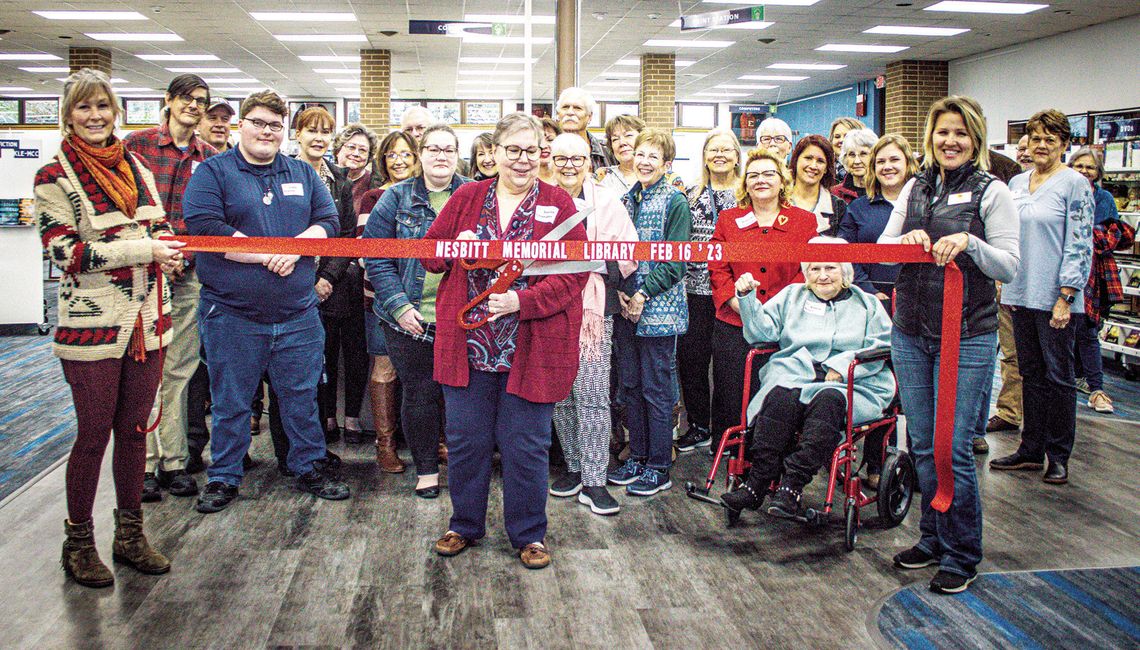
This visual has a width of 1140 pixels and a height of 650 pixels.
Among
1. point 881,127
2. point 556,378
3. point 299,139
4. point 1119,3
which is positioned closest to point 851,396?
point 556,378

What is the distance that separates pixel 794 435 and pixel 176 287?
8.59 feet

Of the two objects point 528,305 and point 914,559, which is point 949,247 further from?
point 528,305

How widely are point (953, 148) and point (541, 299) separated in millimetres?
1410

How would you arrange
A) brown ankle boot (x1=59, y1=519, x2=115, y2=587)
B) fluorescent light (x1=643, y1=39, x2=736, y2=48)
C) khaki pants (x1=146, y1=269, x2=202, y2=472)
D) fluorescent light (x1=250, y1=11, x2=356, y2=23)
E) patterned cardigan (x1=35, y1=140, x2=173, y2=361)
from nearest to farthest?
patterned cardigan (x1=35, y1=140, x2=173, y2=361) < brown ankle boot (x1=59, y1=519, x2=115, y2=587) < khaki pants (x1=146, y1=269, x2=202, y2=472) < fluorescent light (x1=250, y1=11, x2=356, y2=23) < fluorescent light (x1=643, y1=39, x2=736, y2=48)

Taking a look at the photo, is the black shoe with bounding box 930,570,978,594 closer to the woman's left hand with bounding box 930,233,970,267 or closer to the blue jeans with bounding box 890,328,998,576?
the blue jeans with bounding box 890,328,998,576

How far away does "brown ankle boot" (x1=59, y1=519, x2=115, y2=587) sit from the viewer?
8.59 ft

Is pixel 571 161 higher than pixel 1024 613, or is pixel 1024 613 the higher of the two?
pixel 571 161

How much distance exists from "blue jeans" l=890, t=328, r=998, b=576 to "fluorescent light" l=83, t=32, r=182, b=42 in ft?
44.2

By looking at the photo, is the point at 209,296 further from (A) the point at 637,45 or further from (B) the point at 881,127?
(B) the point at 881,127

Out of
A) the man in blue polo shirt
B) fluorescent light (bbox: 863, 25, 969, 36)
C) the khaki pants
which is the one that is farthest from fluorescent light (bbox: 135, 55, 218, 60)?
the man in blue polo shirt

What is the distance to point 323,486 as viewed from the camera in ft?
11.6

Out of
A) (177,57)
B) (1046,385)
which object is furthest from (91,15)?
(1046,385)

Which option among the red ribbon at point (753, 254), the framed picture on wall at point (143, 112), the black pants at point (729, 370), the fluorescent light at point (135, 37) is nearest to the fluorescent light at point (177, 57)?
the framed picture on wall at point (143, 112)

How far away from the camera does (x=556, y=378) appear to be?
2.74 m
